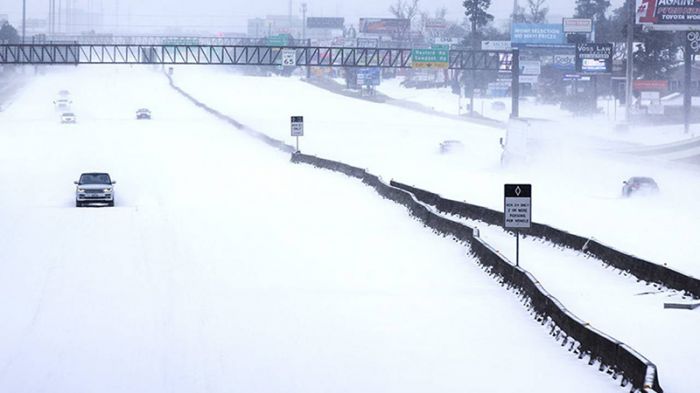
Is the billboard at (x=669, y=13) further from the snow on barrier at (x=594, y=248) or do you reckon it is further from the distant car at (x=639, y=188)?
the snow on barrier at (x=594, y=248)

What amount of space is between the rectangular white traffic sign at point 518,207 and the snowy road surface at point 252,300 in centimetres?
174

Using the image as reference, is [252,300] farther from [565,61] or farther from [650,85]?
[565,61]

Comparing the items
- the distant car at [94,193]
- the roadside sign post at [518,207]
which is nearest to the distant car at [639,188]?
the distant car at [94,193]

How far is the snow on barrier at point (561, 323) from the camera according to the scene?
57.6 ft

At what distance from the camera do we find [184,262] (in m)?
33.5

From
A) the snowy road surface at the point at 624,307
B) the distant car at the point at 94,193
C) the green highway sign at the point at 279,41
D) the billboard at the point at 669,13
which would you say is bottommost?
the distant car at the point at 94,193

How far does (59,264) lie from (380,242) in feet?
32.4

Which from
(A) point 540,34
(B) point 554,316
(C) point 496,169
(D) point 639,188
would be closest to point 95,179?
(D) point 639,188

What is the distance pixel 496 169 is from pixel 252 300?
161 feet

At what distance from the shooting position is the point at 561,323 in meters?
22.5

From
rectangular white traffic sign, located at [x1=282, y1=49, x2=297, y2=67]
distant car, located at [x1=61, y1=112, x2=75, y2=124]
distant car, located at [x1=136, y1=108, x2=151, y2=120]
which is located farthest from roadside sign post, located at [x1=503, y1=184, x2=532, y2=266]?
rectangular white traffic sign, located at [x1=282, y1=49, x2=297, y2=67]

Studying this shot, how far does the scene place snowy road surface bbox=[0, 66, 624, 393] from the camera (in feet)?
65.0

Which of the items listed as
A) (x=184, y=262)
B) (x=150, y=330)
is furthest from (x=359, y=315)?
(x=184, y=262)

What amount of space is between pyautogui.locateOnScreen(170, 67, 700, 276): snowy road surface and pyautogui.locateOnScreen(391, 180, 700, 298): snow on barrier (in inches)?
70.9
